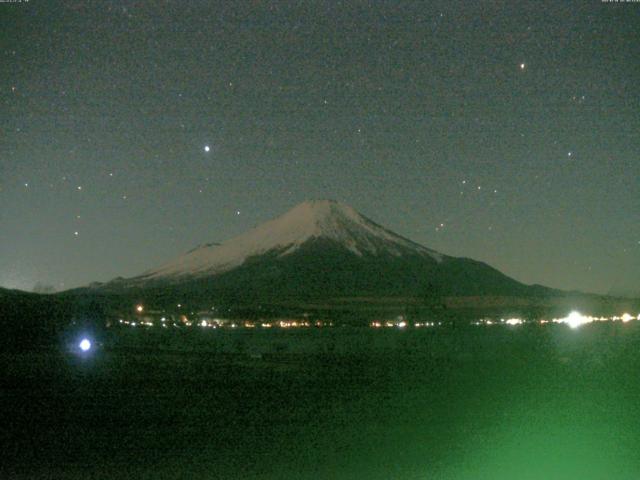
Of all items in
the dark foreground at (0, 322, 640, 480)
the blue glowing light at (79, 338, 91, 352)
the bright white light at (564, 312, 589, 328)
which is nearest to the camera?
the dark foreground at (0, 322, 640, 480)

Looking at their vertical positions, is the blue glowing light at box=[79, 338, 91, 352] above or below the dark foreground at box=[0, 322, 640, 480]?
above

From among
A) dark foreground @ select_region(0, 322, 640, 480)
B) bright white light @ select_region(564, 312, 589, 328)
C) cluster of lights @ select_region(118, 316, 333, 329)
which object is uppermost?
cluster of lights @ select_region(118, 316, 333, 329)

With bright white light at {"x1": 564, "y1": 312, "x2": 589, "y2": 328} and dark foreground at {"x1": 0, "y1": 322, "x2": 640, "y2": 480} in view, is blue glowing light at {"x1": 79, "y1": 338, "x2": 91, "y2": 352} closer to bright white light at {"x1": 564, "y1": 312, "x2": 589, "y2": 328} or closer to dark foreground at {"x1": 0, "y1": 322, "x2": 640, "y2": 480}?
dark foreground at {"x1": 0, "y1": 322, "x2": 640, "y2": 480}

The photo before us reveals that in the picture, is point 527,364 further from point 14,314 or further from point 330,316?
point 330,316

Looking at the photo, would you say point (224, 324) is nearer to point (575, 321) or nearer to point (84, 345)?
point (575, 321)

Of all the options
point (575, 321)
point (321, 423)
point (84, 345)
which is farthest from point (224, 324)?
point (321, 423)

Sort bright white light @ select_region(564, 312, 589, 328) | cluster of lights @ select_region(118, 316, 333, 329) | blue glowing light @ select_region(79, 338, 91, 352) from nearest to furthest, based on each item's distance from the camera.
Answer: blue glowing light @ select_region(79, 338, 91, 352) → bright white light @ select_region(564, 312, 589, 328) → cluster of lights @ select_region(118, 316, 333, 329)

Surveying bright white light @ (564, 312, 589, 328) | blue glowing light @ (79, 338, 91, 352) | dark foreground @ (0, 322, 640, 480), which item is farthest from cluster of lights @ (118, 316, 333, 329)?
dark foreground @ (0, 322, 640, 480)

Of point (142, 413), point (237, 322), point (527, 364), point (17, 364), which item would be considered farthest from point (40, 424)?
point (237, 322)

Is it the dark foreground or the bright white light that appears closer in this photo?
the dark foreground
